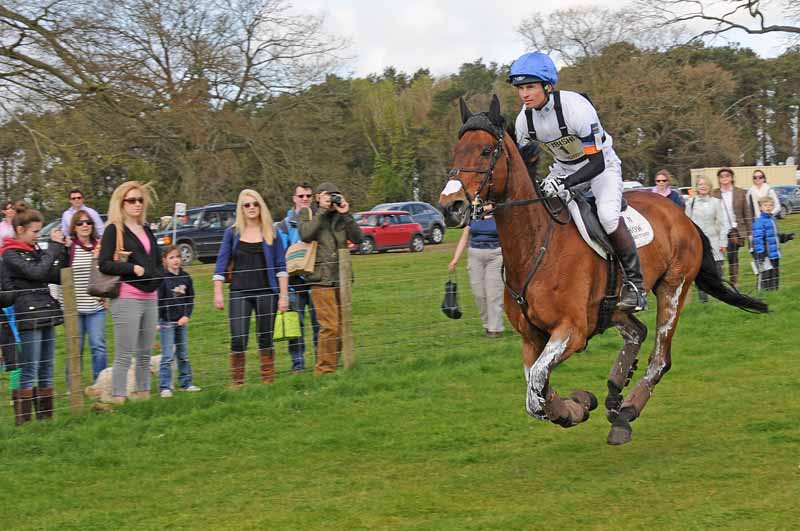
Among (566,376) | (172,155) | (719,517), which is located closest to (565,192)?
(719,517)

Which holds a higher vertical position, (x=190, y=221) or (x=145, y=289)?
(x=190, y=221)

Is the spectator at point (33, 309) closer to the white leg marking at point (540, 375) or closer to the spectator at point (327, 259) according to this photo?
the spectator at point (327, 259)

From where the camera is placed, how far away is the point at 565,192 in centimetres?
647

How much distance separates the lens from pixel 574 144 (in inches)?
257

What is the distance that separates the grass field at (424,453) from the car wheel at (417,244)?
1982 cm

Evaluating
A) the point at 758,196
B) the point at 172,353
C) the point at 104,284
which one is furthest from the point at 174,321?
the point at 758,196

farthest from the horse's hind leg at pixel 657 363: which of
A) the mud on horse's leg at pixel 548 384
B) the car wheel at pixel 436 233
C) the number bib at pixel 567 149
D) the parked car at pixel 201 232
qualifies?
the car wheel at pixel 436 233

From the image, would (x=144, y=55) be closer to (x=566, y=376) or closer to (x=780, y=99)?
(x=566, y=376)

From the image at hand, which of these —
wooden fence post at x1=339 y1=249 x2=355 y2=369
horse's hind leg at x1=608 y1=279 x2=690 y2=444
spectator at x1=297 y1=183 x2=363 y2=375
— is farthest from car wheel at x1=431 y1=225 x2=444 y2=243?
horse's hind leg at x1=608 y1=279 x2=690 y2=444

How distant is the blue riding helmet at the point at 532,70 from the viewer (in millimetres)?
6117

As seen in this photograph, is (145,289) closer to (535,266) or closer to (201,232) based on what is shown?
(535,266)

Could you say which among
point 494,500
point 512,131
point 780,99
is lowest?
point 494,500

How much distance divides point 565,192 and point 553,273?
2.04ft

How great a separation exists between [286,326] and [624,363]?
11.8 feet
